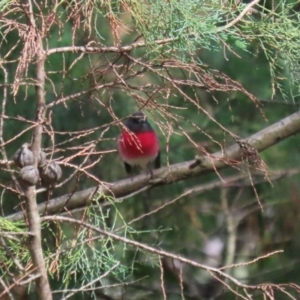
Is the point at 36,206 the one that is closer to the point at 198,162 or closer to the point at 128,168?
the point at 198,162

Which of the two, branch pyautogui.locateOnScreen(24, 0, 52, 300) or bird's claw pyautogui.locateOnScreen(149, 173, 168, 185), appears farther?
bird's claw pyautogui.locateOnScreen(149, 173, 168, 185)

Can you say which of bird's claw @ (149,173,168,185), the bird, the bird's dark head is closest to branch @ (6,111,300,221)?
bird's claw @ (149,173,168,185)

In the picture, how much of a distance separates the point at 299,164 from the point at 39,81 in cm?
233

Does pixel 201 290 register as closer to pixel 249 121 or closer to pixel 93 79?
pixel 249 121

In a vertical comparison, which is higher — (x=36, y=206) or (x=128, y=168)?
(x=36, y=206)

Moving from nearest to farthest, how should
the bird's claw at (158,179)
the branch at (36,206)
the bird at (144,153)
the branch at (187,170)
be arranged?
the branch at (36,206) < the branch at (187,170) < the bird's claw at (158,179) < the bird at (144,153)

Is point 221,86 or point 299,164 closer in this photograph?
point 221,86

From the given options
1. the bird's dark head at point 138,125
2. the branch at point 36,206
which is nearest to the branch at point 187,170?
the bird's dark head at point 138,125

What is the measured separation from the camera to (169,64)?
161cm

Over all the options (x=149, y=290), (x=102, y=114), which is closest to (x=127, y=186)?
(x=102, y=114)

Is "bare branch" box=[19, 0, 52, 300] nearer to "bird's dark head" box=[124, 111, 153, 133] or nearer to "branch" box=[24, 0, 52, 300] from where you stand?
"branch" box=[24, 0, 52, 300]

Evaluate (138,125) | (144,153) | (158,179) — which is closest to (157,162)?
(144,153)

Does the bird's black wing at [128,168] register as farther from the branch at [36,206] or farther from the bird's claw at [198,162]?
the branch at [36,206]

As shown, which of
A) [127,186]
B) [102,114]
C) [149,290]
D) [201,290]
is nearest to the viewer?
[127,186]
